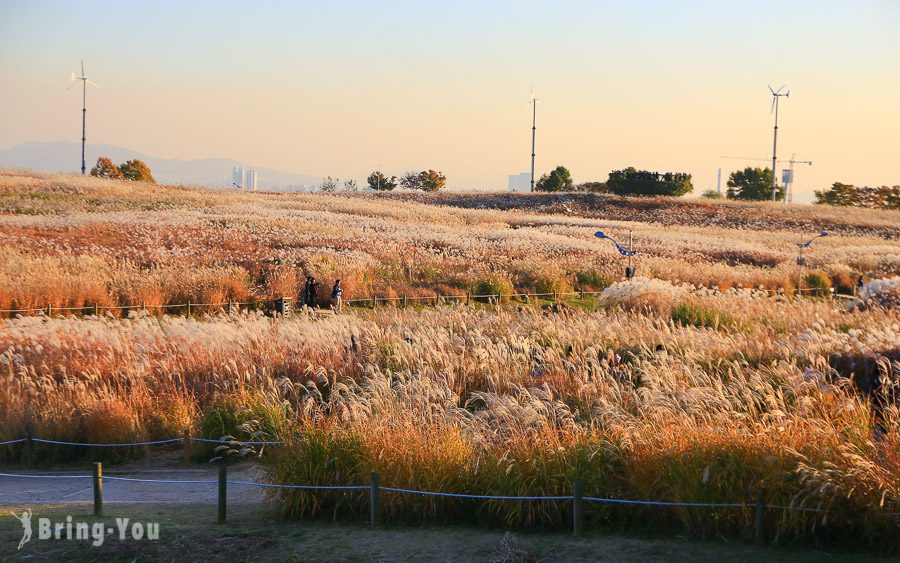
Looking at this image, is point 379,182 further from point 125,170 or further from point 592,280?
point 592,280

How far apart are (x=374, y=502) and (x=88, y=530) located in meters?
3.07

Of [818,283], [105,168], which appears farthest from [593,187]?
[818,283]

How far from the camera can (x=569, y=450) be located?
1115 cm

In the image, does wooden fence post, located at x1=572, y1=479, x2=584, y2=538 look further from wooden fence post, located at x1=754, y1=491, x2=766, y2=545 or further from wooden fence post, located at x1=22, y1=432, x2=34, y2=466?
wooden fence post, located at x1=22, y1=432, x2=34, y2=466

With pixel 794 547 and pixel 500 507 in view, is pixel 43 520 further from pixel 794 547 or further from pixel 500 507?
pixel 794 547

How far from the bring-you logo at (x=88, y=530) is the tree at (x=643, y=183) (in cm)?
10718

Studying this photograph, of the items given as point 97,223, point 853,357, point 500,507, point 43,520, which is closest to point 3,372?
point 43,520

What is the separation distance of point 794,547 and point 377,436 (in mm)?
4827

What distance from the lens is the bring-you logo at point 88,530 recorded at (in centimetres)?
1013

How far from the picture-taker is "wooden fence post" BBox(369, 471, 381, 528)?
1059cm

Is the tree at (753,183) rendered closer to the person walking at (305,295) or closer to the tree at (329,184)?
the tree at (329,184)

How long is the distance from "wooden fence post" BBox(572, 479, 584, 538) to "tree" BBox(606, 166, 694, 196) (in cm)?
10656

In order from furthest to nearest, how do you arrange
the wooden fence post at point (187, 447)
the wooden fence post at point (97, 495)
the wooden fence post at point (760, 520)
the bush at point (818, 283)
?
the bush at point (818, 283) → the wooden fence post at point (187, 447) → the wooden fence post at point (97, 495) → the wooden fence post at point (760, 520)

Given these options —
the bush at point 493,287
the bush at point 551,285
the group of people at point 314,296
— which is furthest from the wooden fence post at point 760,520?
the bush at point 551,285
